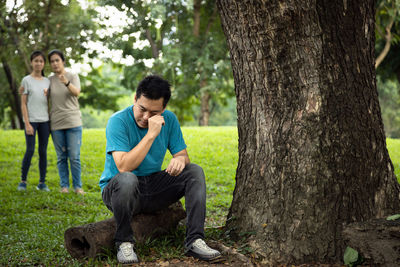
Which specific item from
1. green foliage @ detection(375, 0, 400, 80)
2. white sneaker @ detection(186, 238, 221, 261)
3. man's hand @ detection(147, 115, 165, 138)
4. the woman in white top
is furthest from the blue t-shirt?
green foliage @ detection(375, 0, 400, 80)

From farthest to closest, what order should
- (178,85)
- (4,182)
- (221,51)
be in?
1. (178,85)
2. (221,51)
3. (4,182)

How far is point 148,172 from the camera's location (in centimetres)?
434

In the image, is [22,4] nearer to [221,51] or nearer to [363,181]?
[221,51]

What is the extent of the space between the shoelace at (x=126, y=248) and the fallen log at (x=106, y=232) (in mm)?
229

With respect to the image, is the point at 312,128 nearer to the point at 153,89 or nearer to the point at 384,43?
the point at 153,89

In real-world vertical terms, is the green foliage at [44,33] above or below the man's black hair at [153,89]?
above

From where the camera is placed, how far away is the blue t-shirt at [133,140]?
406cm

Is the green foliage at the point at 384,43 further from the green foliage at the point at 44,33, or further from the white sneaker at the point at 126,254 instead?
the white sneaker at the point at 126,254

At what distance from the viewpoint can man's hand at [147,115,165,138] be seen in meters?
4.01

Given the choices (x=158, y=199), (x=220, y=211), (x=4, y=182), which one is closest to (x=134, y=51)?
(x=4, y=182)

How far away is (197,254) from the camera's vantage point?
397 centimetres

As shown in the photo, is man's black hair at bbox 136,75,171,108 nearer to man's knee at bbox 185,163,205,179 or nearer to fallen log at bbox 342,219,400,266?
man's knee at bbox 185,163,205,179

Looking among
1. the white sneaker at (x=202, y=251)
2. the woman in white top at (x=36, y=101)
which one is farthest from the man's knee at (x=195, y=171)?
the woman in white top at (x=36, y=101)

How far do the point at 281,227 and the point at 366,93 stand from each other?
4.71 feet
